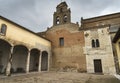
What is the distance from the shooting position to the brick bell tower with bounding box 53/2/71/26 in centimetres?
1862

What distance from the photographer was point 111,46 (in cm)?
1348

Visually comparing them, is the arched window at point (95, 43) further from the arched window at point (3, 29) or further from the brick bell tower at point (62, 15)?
the arched window at point (3, 29)

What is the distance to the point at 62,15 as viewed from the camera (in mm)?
19141

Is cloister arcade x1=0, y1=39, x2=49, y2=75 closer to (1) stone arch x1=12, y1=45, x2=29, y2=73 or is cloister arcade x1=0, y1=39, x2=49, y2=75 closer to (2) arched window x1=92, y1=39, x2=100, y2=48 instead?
(1) stone arch x1=12, y1=45, x2=29, y2=73

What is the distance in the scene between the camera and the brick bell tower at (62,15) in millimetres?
18616

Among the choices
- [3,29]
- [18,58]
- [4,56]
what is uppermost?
[3,29]

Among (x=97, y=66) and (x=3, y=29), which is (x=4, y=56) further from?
(x=97, y=66)

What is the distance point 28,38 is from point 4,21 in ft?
11.7

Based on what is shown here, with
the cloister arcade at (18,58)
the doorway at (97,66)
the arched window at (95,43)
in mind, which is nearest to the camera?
the cloister arcade at (18,58)

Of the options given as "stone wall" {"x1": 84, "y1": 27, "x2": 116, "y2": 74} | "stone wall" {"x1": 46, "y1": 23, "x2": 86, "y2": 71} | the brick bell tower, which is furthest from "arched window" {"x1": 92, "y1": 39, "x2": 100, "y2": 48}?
the brick bell tower

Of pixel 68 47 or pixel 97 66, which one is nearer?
pixel 97 66

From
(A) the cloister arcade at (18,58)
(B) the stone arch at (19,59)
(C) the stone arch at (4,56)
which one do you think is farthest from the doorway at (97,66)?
(C) the stone arch at (4,56)

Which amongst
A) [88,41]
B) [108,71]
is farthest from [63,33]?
[108,71]

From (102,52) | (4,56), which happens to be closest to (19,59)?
(4,56)
